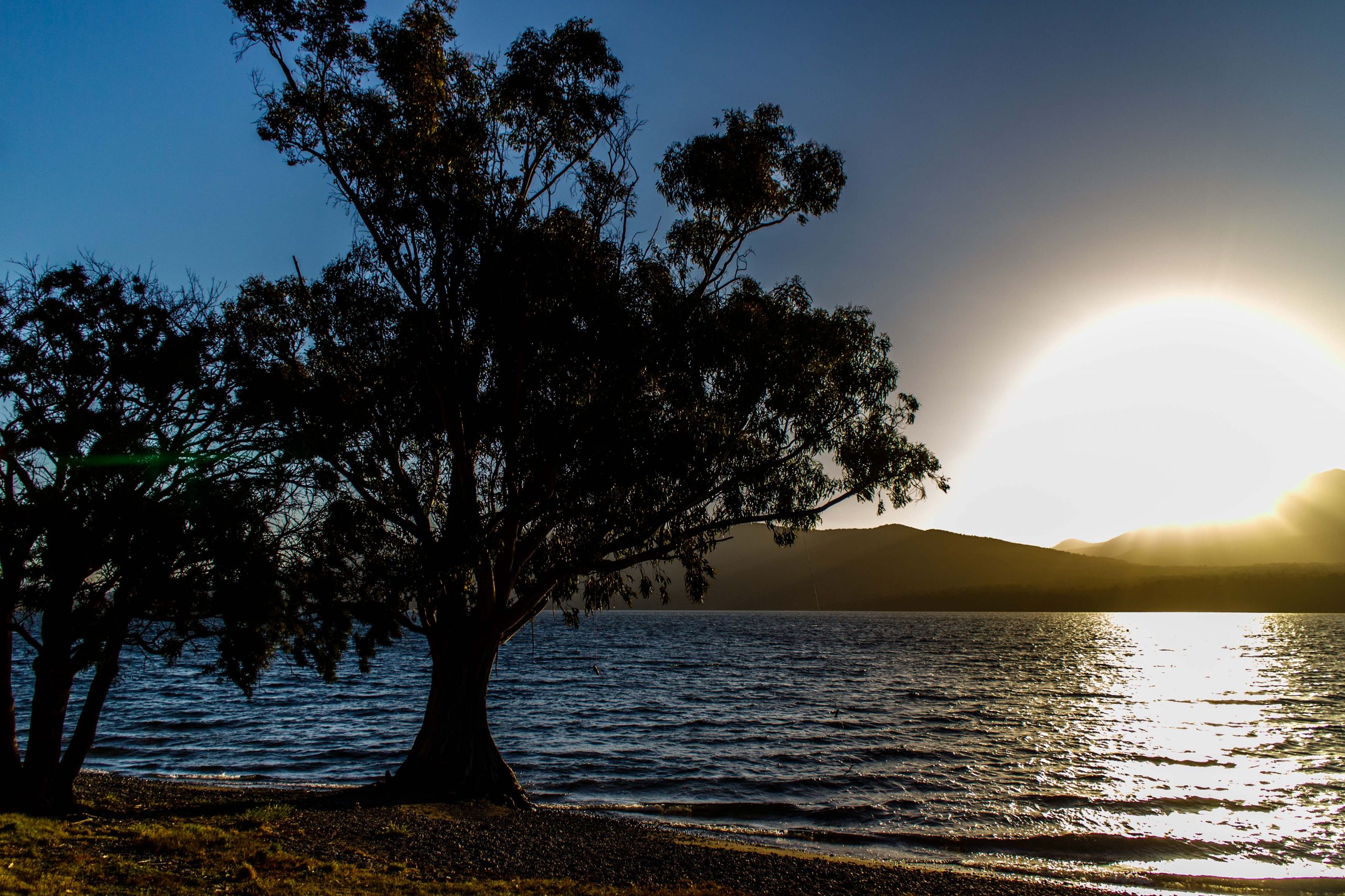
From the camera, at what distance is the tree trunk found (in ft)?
51.8

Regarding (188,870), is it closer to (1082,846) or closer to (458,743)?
(458,743)

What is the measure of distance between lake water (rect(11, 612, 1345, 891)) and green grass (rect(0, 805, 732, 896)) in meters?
3.35

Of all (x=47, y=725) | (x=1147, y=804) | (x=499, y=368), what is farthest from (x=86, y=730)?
(x=1147, y=804)

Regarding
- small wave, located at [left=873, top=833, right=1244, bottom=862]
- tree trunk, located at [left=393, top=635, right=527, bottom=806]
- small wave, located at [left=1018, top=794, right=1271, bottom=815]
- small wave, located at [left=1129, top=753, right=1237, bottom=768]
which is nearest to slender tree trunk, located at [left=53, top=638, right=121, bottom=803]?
tree trunk, located at [left=393, top=635, right=527, bottom=806]

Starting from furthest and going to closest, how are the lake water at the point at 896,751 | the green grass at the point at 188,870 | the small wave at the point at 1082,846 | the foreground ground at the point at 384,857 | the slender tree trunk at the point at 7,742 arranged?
the lake water at the point at 896,751
the small wave at the point at 1082,846
the slender tree trunk at the point at 7,742
the foreground ground at the point at 384,857
the green grass at the point at 188,870

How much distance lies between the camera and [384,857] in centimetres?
1068

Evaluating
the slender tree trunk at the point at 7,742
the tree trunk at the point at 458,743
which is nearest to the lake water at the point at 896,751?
the slender tree trunk at the point at 7,742

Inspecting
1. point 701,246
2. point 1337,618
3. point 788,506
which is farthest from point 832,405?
point 1337,618

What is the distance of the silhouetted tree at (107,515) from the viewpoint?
1097 cm

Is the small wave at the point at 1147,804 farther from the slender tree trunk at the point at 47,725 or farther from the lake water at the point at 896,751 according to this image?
the slender tree trunk at the point at 47,725

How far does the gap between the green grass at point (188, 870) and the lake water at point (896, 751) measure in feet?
11.0

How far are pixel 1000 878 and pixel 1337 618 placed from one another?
714 feet

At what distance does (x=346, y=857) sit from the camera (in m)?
10.4

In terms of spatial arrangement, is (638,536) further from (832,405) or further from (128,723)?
(128,723)
